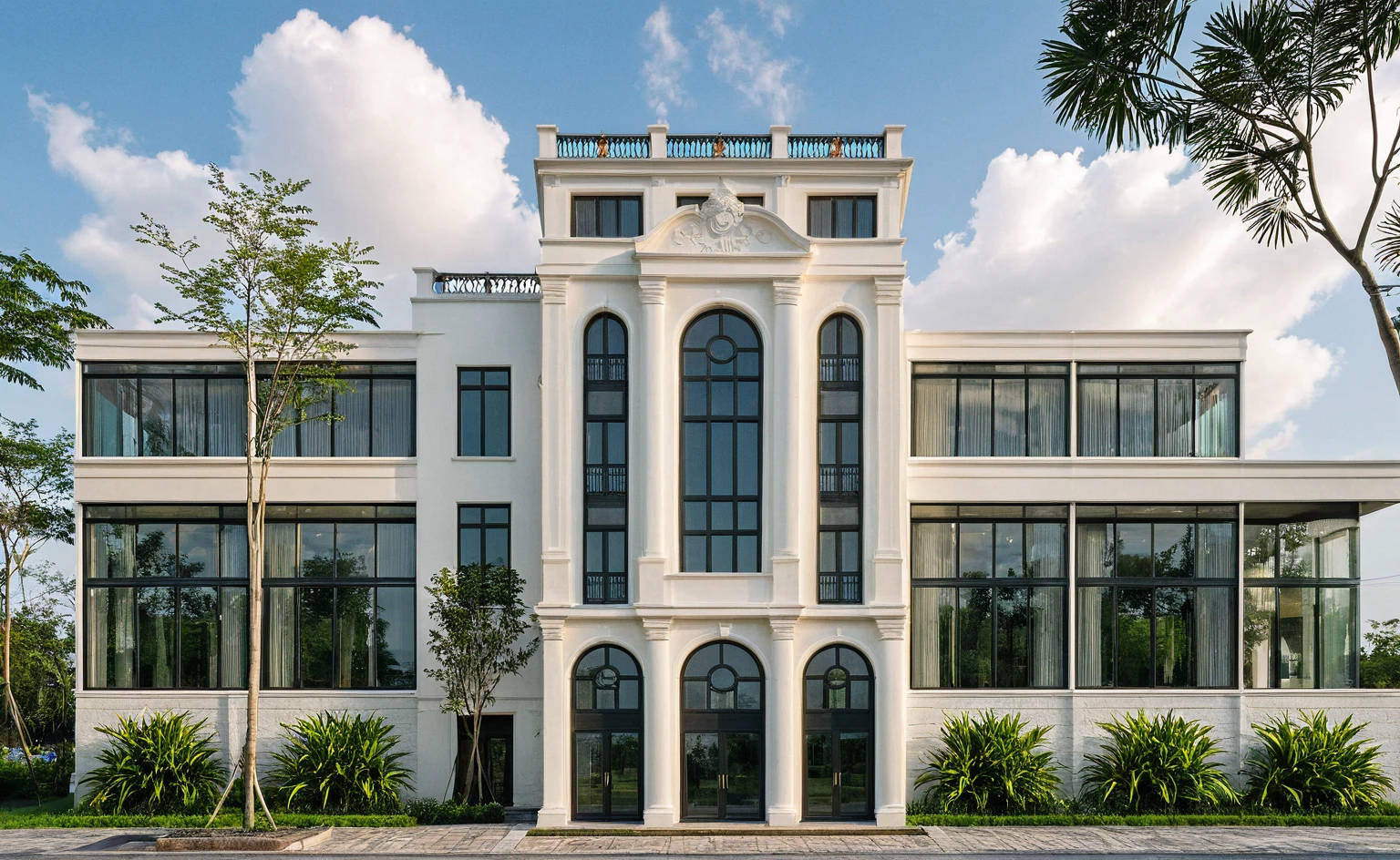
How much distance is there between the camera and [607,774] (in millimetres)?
19594

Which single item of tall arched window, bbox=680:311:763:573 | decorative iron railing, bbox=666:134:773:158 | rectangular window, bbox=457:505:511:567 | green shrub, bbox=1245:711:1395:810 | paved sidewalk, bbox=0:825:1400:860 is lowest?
paved sidewalk, bbox=0:825:1400:860

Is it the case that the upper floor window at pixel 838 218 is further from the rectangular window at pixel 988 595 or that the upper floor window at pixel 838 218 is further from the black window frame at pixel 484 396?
the black window frame at pixel 484 396

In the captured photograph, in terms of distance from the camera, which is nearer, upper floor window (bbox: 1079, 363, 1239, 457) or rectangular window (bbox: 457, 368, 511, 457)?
upper floor window (bbox: 1079, 363, 1239, 457)

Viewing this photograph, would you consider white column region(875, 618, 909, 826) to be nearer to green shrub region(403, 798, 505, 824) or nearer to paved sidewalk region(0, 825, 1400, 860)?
paved sidewalk region(0, 825, 1400, 860)

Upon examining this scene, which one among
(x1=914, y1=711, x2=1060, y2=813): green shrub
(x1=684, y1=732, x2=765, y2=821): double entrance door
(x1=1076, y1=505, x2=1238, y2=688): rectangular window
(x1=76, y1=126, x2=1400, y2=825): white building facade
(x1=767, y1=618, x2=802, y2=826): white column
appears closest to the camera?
(x1=767, y1=618, x2=802, y2=826): white column

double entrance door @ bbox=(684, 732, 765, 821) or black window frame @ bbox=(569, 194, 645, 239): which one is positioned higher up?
black window frame @ bbox=(569, 194, 645, 239)

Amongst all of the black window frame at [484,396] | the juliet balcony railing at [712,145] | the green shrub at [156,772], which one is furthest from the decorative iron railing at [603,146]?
the green shrub at [156,772]

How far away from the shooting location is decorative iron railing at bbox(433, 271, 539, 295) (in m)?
22.2

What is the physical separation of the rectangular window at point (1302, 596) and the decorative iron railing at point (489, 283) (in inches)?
661

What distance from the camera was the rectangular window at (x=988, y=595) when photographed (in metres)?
21.3

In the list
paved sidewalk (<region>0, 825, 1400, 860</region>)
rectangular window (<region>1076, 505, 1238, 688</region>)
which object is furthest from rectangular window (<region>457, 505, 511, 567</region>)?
rectangular window (<region>1076, 505, 1238, 688</region>)

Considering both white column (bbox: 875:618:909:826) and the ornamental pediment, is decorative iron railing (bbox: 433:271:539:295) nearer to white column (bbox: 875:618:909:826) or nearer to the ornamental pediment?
the ornamental pediment

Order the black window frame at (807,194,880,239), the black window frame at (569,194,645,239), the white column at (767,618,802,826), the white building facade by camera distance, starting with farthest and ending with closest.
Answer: the black window frame at (569,194,645,239)
the black window frame at (807,194,880,239)
the white building facade
the white column at (767,618,802,826)

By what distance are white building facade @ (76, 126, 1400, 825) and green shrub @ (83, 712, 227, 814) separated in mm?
696
